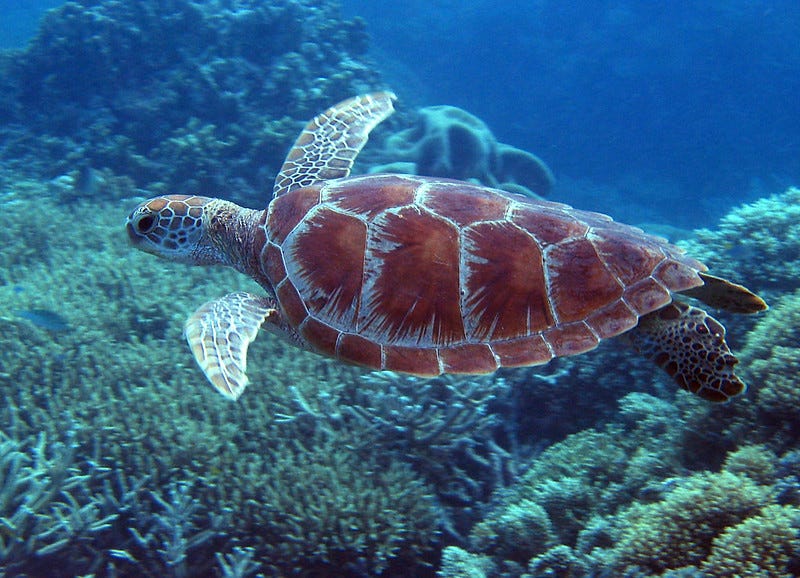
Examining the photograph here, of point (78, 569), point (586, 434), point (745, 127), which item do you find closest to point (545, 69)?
point (745, 127)

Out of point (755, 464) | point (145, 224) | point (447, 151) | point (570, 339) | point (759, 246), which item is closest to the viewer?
point (755, 464)

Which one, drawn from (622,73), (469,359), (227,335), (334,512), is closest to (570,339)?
(469,359)

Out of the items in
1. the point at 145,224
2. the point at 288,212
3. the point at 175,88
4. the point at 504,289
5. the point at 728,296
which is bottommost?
the point at 175,88

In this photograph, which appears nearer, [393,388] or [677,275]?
[677,275]

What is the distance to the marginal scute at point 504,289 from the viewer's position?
2.46 m

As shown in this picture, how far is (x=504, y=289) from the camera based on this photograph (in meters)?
2.49

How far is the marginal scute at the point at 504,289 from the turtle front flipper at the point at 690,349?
66 centimetres

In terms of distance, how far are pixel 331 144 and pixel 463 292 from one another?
219cm

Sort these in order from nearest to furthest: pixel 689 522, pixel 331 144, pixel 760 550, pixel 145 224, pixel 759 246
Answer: pixel 760 550
pixel 689 522
pixel 145 224
pixel 759 246
pixel 331 144

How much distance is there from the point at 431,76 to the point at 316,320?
896 inches

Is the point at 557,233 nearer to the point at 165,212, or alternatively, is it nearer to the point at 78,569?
the point at 165,212

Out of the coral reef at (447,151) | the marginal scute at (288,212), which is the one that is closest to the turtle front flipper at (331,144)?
the marginal scute at (288,212)

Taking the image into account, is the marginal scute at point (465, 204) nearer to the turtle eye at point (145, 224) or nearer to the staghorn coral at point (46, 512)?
the turtle eye at point (145, 224)

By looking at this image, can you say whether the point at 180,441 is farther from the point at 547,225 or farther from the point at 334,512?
the point at 547,225
